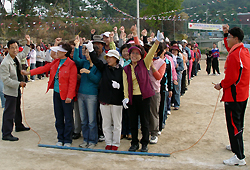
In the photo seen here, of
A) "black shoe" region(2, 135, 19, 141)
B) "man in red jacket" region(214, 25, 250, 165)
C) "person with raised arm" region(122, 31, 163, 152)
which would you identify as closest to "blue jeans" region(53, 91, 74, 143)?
"black shoe" region(2, 135, 19, 141)

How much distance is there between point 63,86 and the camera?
16.6 ft

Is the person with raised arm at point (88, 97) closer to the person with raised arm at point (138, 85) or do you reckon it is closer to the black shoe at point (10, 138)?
the person with raised arm at point (138, 85)

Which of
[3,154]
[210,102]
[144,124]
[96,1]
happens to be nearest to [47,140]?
[3,154]

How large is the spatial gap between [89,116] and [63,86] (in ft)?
2.65

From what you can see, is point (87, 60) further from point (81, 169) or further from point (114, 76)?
point (81, 169)

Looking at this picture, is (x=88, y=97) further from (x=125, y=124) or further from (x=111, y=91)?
(x=125, y=124)

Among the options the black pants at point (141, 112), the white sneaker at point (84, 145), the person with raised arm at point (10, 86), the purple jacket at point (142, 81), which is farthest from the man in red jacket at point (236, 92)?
the person with raised arm at point (10, 86)

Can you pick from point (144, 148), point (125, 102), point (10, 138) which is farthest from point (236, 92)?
point (10, 138)

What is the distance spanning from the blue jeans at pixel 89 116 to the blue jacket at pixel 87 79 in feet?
0.35

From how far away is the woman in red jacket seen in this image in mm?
5047

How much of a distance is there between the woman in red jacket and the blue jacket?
0.15 meters

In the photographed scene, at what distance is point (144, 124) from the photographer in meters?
4.80

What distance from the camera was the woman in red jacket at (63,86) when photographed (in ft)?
16.6

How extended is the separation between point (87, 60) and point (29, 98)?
6246mm
